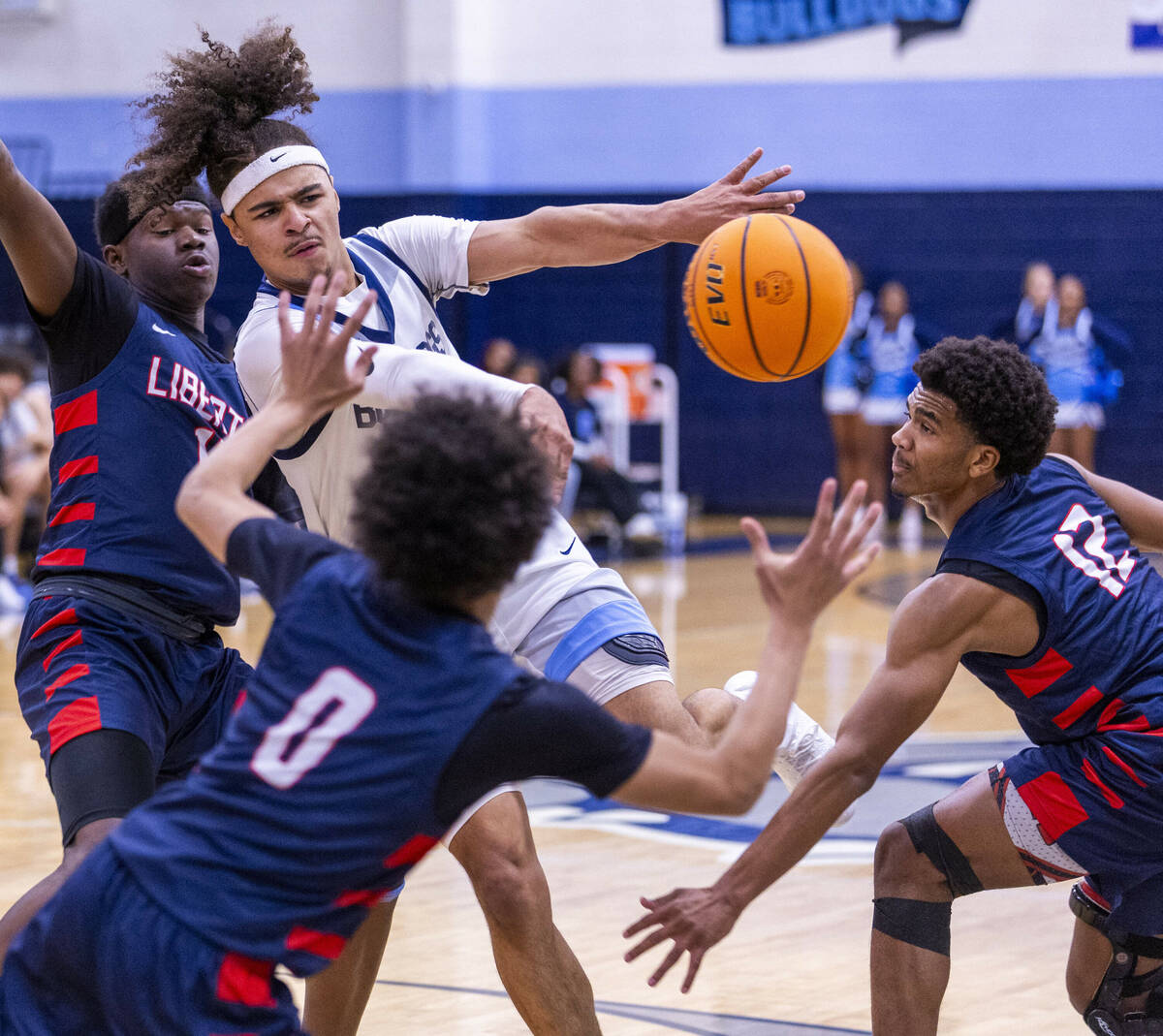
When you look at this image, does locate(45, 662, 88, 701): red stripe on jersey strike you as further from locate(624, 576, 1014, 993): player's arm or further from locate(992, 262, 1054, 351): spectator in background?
locate(992, 262, 1054, 351): spectator in background

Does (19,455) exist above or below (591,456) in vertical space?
above

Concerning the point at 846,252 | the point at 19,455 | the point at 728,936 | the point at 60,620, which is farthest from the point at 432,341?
the point at 846,252

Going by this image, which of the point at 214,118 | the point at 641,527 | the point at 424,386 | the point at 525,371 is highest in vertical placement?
the point at 214,118

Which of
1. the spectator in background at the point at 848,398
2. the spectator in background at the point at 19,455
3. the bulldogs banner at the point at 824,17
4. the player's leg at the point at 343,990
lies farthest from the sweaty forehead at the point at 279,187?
the bulldogs banner at the point at 824,17

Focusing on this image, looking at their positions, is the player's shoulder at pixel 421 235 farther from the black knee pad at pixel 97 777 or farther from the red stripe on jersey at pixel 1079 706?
the red stripe on jersey at pixel 1079 706

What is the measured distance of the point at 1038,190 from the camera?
48.1 ft

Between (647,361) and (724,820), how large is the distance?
875 centimetres

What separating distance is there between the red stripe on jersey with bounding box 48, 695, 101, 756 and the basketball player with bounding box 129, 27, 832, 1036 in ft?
2.14

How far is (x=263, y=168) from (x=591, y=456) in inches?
357

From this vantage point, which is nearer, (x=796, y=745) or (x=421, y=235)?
(x=796, y=745)

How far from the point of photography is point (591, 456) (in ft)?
41.2

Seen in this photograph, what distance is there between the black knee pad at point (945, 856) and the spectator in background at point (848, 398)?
10526 millimetres

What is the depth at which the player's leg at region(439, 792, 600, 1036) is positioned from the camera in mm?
3271

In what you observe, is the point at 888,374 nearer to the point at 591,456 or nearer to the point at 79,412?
the point at 591,456
